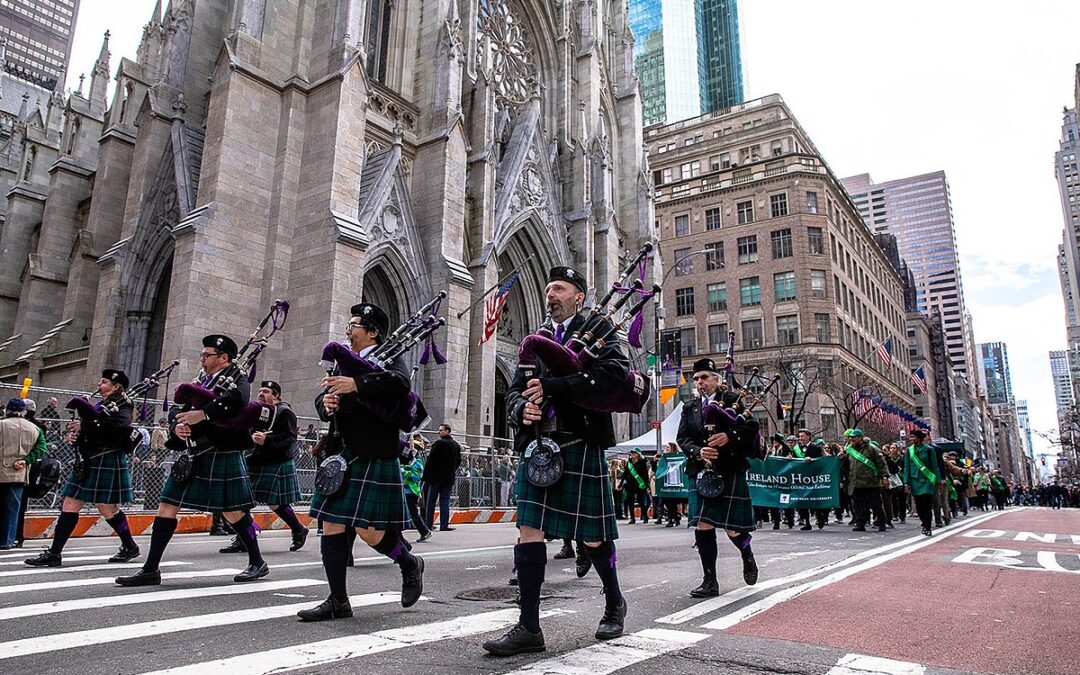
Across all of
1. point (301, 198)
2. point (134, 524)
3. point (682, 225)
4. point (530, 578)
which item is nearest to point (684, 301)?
point (682, 225)

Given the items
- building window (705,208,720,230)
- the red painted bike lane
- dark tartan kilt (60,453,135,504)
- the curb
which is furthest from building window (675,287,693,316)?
dark tartan kilt (60,453,135,504)

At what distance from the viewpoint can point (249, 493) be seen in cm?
661

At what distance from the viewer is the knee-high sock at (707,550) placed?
602 centimetres

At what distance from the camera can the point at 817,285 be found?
5253 centimetres

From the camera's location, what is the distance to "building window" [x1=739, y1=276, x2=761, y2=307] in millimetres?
54219

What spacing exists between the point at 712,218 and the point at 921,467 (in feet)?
151

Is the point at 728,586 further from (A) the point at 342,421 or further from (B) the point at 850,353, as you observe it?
(B) the point at 850,353

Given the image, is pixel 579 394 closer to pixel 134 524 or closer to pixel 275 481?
pixel 275 481

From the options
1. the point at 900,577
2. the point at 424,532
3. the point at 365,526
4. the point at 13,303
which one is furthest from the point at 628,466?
the point at 13,303

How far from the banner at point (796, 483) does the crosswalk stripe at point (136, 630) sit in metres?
13.4

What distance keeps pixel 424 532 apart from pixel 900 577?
7275 mm

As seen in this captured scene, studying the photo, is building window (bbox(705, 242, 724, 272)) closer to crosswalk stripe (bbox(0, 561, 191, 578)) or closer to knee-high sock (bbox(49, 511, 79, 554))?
crosswalk stripe (bbox(0, 561, 191, 578))

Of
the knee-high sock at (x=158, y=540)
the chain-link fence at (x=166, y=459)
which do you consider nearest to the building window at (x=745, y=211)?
the chain-link fence at (x=166, y=459)

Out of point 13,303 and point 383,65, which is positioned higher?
point 383,65
